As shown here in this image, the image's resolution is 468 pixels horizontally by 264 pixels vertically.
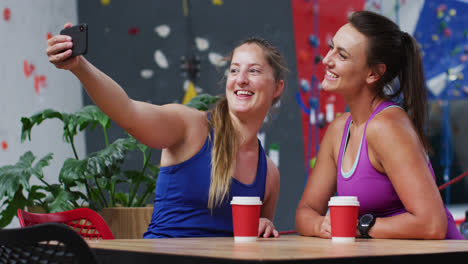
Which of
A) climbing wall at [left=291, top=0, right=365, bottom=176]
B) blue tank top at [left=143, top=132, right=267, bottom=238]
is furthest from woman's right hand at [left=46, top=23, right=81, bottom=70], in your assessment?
climbing wall at [left=291, top=0, right=365, bottom=176]

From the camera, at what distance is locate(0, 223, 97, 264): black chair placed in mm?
865

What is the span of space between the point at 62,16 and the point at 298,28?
173cm

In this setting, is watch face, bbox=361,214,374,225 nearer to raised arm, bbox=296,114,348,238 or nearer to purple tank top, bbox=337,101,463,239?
purple tank top, bbox=337,101,463,239

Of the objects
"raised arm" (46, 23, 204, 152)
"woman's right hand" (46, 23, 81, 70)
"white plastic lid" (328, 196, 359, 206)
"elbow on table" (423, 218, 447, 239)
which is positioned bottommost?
"elbow on table" (423, 218, 447, 239)

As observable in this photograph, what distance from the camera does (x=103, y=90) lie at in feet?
4.63

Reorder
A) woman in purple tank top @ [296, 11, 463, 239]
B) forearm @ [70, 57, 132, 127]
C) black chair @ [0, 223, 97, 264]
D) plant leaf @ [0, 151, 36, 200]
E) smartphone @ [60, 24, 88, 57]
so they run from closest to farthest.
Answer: black chair @ [0, 223, 97, 264] < smartphone @ [60, 24, 88, 57] < forearm @ [70, 57, 132, 127] < woman in purple tank top @ [296, 11, 463, 239] < plant leaf @ [0, 151, 36, 200]

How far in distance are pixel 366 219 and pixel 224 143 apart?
1.80 ft

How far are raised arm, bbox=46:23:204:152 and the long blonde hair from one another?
80mm

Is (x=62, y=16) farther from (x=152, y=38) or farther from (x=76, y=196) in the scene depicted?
(x=76, y=196)

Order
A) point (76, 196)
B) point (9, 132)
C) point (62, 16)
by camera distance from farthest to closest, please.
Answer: point (62, 16)
point (9, 132)
point (76, 196)

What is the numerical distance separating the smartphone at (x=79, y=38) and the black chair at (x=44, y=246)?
488 mm

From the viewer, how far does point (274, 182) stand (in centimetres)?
204

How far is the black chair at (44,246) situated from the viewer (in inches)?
34.0

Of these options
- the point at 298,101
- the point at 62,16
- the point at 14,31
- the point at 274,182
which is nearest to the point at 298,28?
the point at 298,101
